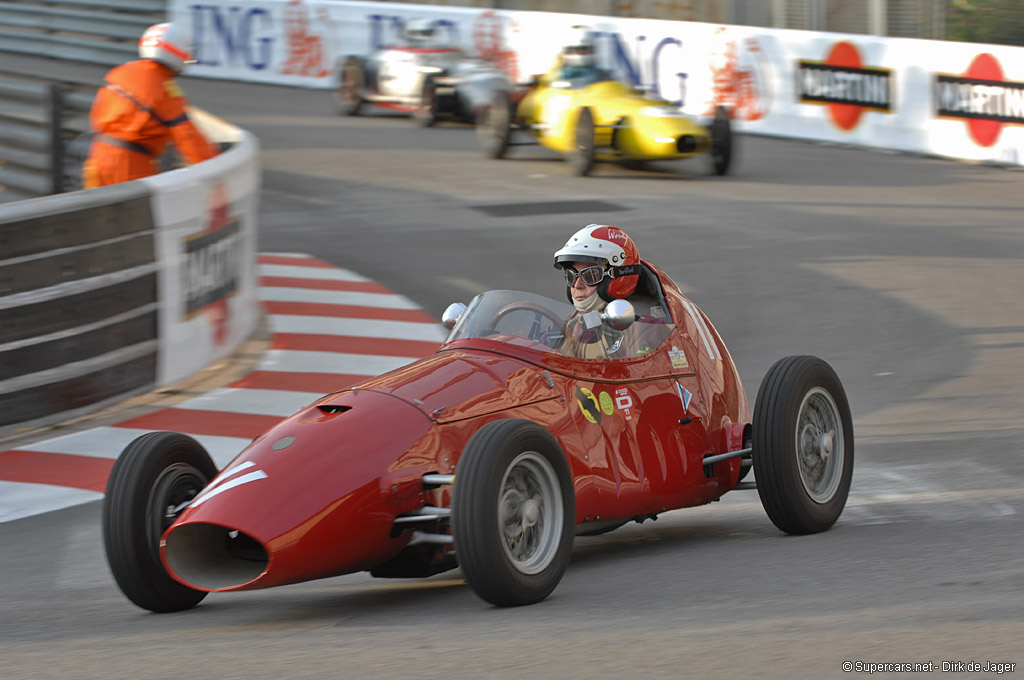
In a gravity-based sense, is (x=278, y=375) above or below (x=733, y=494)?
above

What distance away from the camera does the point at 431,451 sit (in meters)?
5.01

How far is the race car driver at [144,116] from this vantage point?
9.56 m

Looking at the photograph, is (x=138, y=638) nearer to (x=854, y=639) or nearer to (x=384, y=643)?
(x=384, y=643)

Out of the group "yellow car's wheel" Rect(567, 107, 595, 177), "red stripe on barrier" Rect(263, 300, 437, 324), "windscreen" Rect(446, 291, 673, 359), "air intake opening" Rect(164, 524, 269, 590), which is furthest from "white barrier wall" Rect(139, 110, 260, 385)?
"yellow car's wheel" Rect(567, 107, 595, 177)

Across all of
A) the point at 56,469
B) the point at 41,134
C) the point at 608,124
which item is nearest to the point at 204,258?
the point at 56,469

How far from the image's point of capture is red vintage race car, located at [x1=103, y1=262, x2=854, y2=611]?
4.68 metres

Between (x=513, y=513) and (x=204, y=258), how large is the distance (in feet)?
17.7

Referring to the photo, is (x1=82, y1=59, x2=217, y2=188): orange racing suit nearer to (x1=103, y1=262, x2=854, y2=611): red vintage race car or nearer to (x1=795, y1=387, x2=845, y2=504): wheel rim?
(x1=103, y1=262, x2=854, y2=611): red vintage race car

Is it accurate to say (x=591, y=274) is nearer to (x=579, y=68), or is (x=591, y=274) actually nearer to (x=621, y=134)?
(x=621, y=134)

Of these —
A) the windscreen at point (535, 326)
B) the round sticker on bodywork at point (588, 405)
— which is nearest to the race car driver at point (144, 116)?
the windscreen at point (535, 326)

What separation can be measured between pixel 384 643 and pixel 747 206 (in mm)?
12054

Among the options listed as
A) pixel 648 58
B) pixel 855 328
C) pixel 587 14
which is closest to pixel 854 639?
pixel 855 328

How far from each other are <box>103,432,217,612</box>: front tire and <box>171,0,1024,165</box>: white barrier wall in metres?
14.3

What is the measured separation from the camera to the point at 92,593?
5.56 metres
